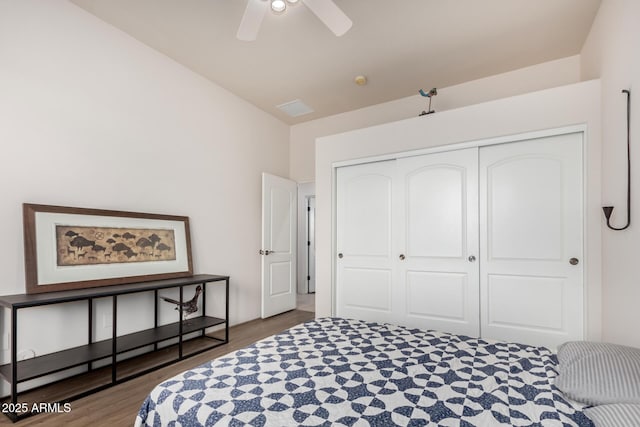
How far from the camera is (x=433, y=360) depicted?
1583 millimetres

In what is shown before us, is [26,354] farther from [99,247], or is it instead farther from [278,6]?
[278,6]

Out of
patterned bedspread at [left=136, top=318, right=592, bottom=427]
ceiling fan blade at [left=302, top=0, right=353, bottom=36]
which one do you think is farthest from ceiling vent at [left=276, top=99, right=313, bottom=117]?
patterned bedspread at [left=136, top=318, right=592, bottom=427]

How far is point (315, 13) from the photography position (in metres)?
2.16

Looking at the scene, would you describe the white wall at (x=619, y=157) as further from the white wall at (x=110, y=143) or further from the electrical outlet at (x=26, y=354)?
the electrical outlet at (x=26, y=354)

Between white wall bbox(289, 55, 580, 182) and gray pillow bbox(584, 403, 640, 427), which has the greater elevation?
white wall bbox(289, 55, 580, 182)

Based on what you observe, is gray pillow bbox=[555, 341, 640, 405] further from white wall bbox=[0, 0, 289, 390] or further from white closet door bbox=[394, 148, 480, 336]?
white wall bbox=[0, 0, 289, 390]

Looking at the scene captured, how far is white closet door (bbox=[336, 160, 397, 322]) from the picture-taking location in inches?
138

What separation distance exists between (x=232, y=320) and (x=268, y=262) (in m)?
0.91

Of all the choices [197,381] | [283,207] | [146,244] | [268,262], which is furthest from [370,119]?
[197,381]

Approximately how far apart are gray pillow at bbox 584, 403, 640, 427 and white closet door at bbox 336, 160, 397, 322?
94.7 inches

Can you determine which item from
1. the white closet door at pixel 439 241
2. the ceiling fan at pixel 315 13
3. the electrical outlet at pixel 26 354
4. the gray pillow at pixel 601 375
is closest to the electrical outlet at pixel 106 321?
the electrical outlet at pixel 26 354

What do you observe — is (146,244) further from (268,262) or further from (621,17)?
(621,17)

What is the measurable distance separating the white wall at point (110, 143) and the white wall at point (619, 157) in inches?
144

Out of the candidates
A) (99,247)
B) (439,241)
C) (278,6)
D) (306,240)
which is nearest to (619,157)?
(439,241)
